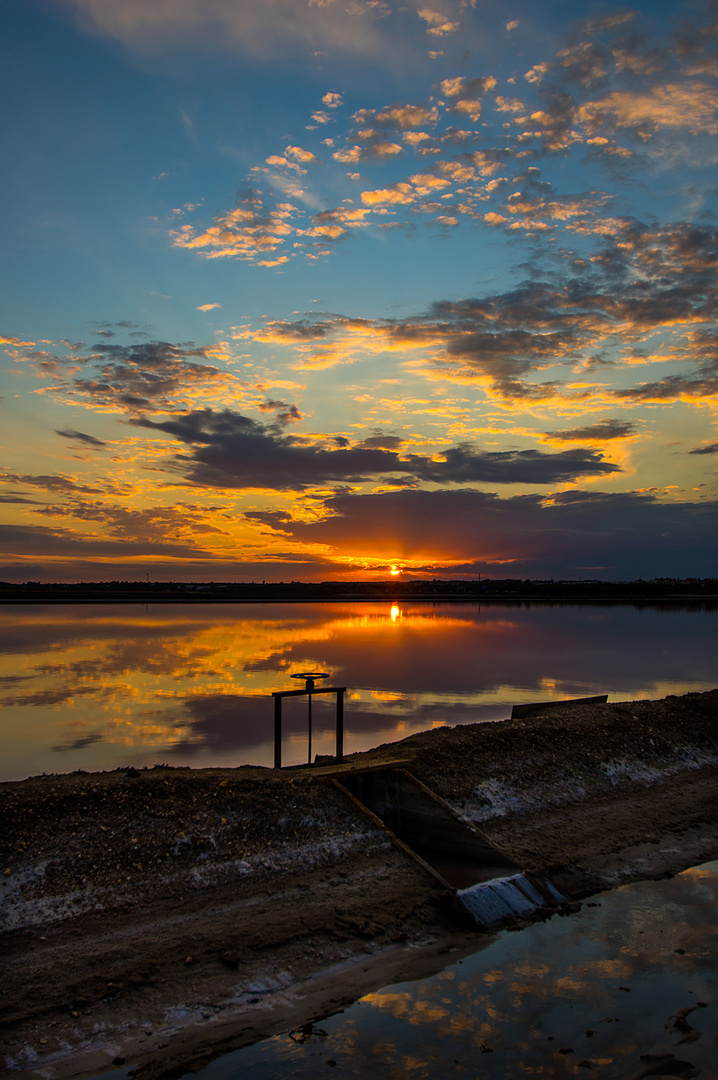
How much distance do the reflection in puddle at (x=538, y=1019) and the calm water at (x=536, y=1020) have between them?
12 millimetres

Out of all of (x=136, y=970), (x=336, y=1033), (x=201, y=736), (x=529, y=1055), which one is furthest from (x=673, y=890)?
(x=201, y=736)

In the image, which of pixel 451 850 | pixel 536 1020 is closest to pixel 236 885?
pixel 451 850

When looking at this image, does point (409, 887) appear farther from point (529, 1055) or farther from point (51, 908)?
point (51, 908)

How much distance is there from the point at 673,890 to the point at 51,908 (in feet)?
28.3

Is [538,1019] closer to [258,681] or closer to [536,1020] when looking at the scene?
[536,1020]

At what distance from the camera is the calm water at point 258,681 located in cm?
1717

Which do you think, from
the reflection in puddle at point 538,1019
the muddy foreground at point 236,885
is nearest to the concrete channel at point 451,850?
the muddy foreground at point 236,885

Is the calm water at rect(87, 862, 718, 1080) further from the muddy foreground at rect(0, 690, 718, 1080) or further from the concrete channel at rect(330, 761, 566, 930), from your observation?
the concrete channel at rect(330, 761, 566, 930)

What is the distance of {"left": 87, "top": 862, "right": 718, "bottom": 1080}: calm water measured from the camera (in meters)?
5.80

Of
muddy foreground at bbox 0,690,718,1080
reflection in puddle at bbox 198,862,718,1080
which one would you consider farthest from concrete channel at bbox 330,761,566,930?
Result: reflection in puddle at bbox 198,862,718,1080

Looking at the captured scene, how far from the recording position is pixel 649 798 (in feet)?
45.5

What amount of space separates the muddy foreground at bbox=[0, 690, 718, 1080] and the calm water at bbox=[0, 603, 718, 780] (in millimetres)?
5226

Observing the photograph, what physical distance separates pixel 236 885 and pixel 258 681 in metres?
19.0

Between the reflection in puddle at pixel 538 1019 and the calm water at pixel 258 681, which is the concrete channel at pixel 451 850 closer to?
the reflection in puddle at pixel 538 1019
